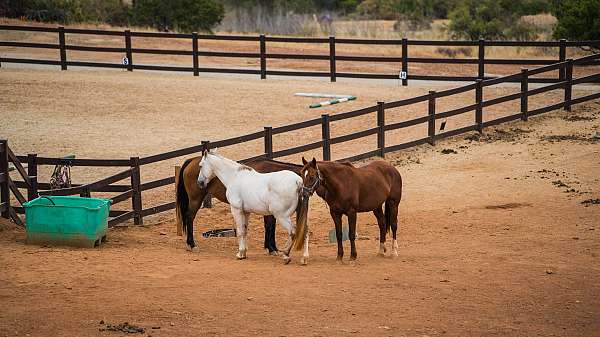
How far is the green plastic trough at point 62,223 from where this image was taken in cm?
1214

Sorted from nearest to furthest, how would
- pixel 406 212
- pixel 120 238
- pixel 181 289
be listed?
pixel 181 289, pixel 120 238, pixel 406 212

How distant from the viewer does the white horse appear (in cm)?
1162

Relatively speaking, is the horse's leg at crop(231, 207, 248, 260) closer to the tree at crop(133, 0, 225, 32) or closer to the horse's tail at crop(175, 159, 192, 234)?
the horse's tail at crop(175, 159, 192, 234)

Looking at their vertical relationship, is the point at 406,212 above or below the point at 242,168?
below

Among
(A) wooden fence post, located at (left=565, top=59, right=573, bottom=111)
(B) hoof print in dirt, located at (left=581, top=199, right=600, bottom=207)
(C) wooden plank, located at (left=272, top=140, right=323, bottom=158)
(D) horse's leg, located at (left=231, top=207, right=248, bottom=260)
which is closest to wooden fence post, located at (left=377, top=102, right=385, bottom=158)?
(C) wooden plank, located at (left=272, top=140, right=323, bottom=158)

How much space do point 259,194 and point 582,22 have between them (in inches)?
880

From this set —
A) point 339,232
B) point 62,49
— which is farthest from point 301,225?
point 62,49

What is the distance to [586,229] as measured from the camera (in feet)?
44.3

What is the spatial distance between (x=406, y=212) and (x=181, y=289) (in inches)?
229

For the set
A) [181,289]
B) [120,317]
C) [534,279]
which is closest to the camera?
[120,317]

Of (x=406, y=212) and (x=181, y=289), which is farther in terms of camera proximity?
(x=406, y=212)

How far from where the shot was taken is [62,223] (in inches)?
481

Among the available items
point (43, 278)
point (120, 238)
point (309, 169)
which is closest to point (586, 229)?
point (309, 169)

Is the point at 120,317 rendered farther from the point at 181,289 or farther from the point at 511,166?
the point at 511,166
